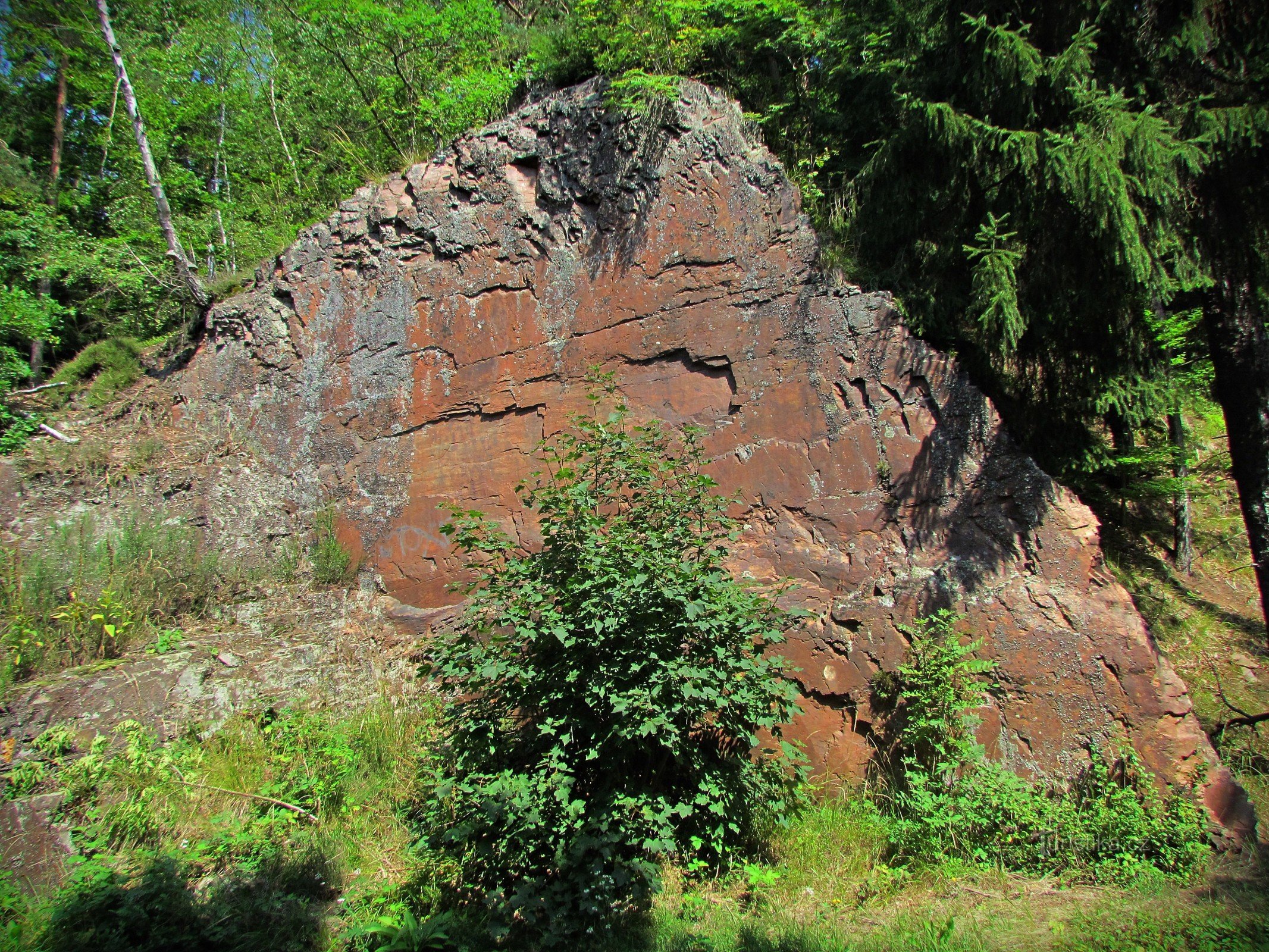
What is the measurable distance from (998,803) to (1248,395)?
135 inches

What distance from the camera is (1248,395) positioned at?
17.7ft

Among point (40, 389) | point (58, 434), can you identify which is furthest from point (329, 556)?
point (40, 389)

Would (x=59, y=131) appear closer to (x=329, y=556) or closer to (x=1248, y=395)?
(x=329, y=556)

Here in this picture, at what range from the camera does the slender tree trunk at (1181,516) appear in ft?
24.0

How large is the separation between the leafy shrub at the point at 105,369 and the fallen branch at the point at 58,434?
46 cm

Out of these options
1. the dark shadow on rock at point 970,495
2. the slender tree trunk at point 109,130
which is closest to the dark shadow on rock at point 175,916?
the dark shadow on rock at point 970,495

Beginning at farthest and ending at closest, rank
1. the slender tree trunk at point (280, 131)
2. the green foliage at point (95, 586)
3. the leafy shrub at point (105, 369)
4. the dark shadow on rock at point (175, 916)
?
1. the slender tree trunk at point (280, 131)
2. the leafy shrub at point (105, 369)
3. the green foliage at point (95, 586)
4. the dark shadow on rock at point (175, 916)

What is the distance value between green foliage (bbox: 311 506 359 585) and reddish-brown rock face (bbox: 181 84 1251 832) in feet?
0.55

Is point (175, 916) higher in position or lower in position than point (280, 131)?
lower

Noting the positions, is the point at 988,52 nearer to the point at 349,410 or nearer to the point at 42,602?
the point at 349,410

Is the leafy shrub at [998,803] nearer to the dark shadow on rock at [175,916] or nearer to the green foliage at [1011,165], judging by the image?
the green foliage at [1011,165]

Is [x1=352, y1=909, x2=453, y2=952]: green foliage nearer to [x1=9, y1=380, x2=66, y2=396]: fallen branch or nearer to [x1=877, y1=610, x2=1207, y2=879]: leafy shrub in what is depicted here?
[x1=877, y1=610, x2=1207, y2=879]: leafy shrub

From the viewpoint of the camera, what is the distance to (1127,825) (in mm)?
4656

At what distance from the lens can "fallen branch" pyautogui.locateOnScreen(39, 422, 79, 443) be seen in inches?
319
